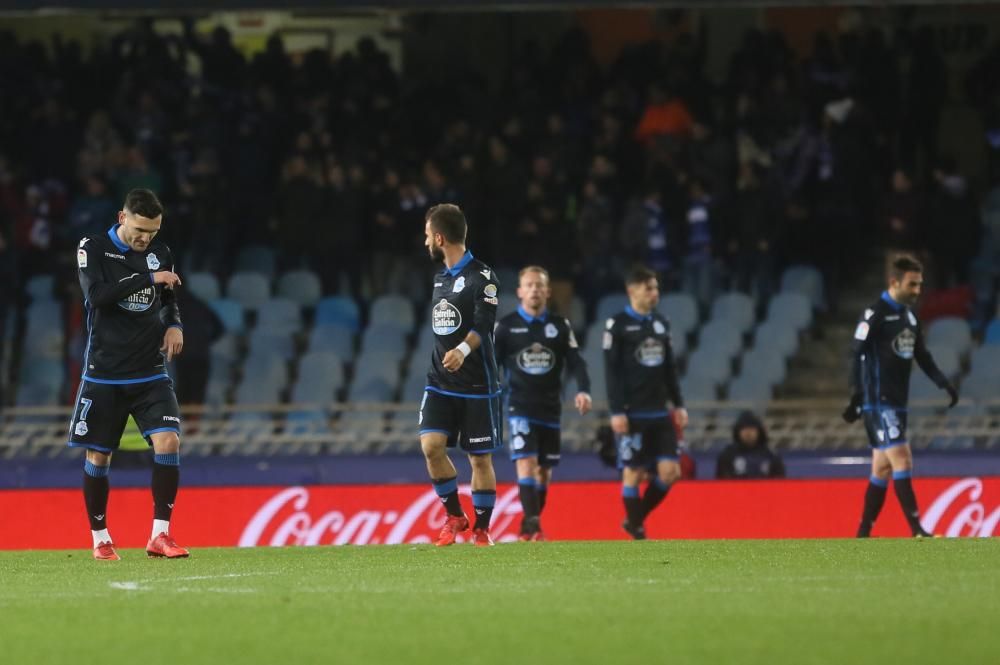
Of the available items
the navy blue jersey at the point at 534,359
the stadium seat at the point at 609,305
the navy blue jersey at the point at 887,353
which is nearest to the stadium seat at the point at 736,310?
the stadium seat at the point at 609,305

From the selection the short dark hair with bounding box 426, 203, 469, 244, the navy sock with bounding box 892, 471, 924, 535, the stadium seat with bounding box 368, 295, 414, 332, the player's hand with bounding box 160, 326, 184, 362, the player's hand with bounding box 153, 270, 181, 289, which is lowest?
the navy sock with bounding box 892, 471, 924, 535

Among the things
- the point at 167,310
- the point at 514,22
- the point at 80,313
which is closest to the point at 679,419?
the point at 167,310

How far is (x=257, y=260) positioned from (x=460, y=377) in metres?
11.8

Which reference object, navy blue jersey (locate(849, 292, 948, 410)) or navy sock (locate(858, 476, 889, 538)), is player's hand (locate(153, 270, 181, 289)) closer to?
navy blue jersey (locate(849, 292, 948, 410))

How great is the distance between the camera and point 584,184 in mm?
22766

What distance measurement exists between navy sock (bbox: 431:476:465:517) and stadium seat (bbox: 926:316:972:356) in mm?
9655

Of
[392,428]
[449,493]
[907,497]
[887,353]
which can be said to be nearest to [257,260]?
[392,428]

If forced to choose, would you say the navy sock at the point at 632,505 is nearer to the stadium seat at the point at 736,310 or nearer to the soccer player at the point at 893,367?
the soccer player at the point at 893,367

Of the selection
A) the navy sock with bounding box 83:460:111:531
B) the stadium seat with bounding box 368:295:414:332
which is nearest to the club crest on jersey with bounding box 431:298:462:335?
the navy sock with bounding box 83:460:111:531

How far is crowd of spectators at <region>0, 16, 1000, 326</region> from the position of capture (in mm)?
21891

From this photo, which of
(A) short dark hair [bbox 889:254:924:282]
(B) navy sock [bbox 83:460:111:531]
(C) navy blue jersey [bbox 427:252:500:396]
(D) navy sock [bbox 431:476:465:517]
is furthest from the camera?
(A) short dark hair [bbox 889:254:924:282]

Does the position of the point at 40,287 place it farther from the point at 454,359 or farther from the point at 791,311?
the point at 454,359

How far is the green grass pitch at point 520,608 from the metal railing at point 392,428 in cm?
801

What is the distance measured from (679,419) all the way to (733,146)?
315 inches
